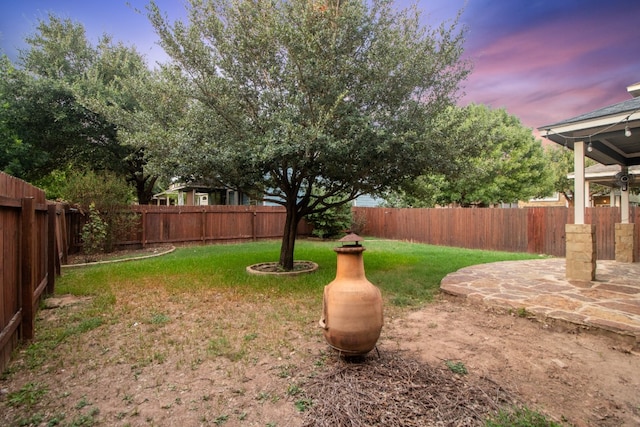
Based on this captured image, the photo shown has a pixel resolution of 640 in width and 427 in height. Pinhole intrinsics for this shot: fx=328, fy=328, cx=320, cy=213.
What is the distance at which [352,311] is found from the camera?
272 centimetres

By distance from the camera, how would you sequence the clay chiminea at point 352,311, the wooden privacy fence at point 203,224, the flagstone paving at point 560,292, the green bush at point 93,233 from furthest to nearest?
1. the wooden privacy fence at point 203,224
2. the green bush at point 93,233
3. the flagstone paving at point 560,292
4. the clay chiminea at point 352,311

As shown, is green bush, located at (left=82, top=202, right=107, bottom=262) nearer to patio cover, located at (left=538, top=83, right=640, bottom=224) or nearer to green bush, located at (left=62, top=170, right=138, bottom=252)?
green bush, located at (left=62, top=170, right=138, bottom=252)

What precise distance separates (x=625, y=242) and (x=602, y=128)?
4.14 meters

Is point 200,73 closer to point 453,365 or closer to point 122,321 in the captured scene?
point 122,321

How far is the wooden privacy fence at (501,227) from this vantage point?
905 centimetres

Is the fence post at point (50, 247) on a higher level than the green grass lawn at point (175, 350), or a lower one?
higher

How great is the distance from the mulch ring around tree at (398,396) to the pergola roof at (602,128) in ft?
16.1

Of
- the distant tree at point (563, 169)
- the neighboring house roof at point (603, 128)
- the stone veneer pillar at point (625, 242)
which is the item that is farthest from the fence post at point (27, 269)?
the distant tree at point (563, 169)

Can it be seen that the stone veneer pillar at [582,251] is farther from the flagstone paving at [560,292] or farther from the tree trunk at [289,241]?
the tree trunk at [289,241]

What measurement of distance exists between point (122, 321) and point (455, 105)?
680 centimetres

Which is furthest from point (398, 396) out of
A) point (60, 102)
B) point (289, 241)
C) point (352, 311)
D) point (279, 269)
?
point (60, 102)

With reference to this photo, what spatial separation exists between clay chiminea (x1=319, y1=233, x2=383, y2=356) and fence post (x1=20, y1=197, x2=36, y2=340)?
3.14 meters

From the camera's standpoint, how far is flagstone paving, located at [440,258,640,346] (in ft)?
12.6

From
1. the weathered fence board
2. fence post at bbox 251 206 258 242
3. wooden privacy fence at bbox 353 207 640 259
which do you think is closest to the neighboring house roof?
wooden privacy fence at bbox 353 207 640 259
